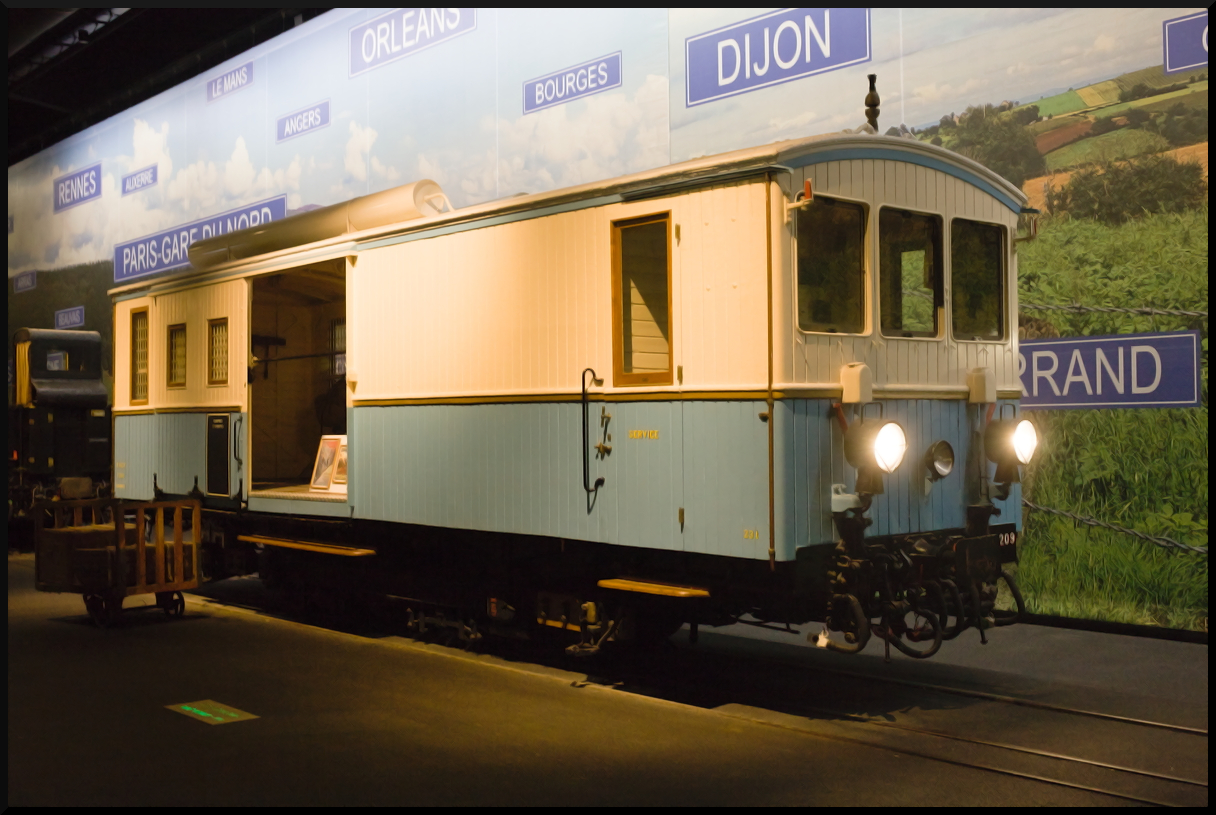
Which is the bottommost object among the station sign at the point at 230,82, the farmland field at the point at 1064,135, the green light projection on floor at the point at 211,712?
the green light projection on floor at the point at 211,712

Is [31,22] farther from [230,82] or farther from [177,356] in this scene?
[177,356]

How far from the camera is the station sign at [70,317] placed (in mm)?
21453

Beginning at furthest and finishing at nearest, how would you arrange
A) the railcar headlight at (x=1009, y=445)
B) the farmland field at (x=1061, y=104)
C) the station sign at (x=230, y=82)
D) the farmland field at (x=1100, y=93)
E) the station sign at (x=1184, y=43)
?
the station sign at (x=230, y=82) < the farmland field at (x=1061, y=104) < the farmland field at (x=1100, y=93) < the station sign at (x=1184, y=43) < the railcar headlight at (x=1009, y=445)

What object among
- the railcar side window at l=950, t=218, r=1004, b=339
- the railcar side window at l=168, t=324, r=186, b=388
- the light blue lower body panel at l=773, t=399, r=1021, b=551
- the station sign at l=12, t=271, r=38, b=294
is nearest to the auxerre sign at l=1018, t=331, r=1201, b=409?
the railcar side window at l=950, t=218, r=1004, b=339

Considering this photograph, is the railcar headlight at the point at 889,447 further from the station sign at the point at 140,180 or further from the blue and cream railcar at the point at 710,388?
the station sign at the point at 140,180

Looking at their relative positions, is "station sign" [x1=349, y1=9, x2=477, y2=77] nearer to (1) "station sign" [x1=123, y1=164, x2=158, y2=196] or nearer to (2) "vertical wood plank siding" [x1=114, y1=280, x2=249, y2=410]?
(2) "vertical wood plank siding" [x1=114, y1=280, x2=249, y2=410]

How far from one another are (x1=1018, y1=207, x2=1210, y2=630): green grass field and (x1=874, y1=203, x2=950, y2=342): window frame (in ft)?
8.33

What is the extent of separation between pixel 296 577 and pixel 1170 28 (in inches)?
343

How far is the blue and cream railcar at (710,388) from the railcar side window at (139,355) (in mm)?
3967

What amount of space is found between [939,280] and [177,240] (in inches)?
574

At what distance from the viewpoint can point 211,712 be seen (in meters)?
6.51

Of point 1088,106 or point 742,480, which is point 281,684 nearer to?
point 742,480

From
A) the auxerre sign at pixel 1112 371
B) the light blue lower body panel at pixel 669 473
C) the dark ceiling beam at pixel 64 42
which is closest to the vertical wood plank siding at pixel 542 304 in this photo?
the light blue lower body panel at pixel 669 473

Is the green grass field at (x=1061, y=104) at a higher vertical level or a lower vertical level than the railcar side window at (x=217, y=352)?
higher
